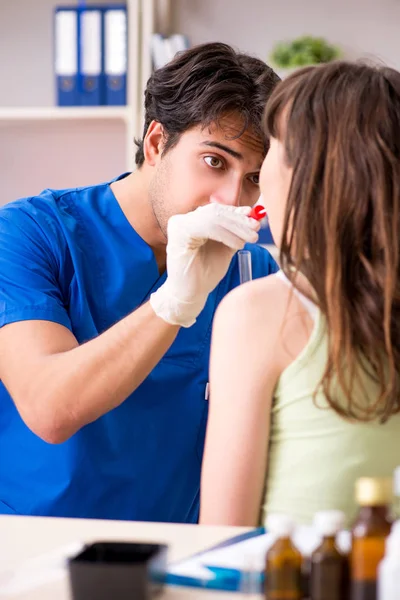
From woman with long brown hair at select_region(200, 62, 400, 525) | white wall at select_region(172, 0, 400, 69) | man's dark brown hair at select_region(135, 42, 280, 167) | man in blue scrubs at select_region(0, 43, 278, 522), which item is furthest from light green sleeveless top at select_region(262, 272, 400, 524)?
white wall at select_region(172, 0, 400, 69)

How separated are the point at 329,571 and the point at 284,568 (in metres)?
0.04

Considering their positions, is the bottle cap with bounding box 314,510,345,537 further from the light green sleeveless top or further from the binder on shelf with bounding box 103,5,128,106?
the binder on shelf with bounding box 103,5,128,106

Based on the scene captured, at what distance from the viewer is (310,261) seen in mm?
981

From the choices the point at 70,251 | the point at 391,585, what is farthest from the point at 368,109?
the point at 70,251

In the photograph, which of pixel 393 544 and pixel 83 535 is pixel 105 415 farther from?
pixel 393 544

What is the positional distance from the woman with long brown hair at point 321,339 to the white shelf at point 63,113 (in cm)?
181

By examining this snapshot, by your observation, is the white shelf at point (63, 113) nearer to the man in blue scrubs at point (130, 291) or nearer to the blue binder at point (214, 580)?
→ the man in blue scrubs at point (130, 291)

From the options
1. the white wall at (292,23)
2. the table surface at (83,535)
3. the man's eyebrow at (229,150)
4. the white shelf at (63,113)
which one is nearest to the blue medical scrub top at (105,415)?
the man's eyebrow at (229,150)

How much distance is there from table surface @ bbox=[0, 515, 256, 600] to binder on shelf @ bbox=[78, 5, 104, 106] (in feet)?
6.53

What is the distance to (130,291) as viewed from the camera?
64.2 inches

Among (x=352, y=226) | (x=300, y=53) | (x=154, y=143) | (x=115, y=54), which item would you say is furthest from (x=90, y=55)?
(x=352, y=226)

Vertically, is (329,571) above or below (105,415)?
above

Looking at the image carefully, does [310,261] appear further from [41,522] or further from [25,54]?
[25,54]

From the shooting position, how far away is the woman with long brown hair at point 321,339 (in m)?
0.93
